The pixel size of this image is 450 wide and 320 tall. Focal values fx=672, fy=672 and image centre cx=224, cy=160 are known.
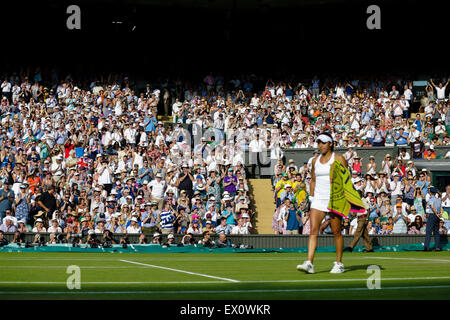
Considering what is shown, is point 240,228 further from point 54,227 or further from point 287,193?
point 54,227

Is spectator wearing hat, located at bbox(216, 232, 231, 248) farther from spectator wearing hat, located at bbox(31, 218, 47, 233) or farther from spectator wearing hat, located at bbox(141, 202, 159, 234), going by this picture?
spectator wearing hat, located at bbox(31, 218, 47, 233)

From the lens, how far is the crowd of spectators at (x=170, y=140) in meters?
20.8

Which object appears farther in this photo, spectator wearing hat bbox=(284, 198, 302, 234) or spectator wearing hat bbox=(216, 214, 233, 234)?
spectator wearing hat bbox=(284, 198, 302, 234)

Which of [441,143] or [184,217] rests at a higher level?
[441,143]

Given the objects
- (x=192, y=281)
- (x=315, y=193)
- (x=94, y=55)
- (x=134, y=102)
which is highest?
(x=94, y=55)

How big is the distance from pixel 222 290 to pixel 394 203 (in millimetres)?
14335

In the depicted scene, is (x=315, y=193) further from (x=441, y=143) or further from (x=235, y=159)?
(x=441, y=143)

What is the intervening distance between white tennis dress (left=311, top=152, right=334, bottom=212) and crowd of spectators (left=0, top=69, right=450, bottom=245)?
10242 millimetres

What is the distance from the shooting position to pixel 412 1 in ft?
110

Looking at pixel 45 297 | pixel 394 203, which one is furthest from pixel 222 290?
pixel 394 203

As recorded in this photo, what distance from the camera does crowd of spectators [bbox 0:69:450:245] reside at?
821 inches

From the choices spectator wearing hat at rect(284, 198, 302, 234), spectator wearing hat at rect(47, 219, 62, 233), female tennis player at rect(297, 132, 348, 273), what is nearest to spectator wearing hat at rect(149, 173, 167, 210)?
spectator wearing hat at rect(47, 219, 62, 233)

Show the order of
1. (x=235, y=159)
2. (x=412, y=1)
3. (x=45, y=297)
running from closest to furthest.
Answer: (x=45, y=297) < (x=235, y=159) < (x=412, y=1)

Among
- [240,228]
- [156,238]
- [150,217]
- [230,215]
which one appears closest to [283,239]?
[240,228]
